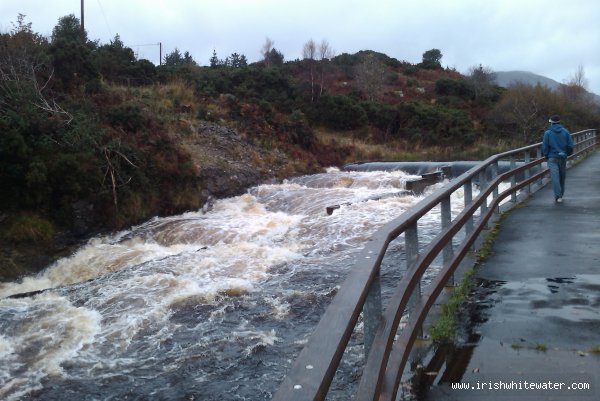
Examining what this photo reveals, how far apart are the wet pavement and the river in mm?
1613

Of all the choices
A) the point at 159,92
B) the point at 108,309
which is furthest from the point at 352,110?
the point at 108,309

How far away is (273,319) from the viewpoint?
849 centimetres

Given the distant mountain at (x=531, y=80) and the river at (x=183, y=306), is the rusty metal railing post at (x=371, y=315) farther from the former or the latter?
the distant mountain at (x=531, y=80)

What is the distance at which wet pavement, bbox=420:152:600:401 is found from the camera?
12.8 feet

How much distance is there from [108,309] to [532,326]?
6.88 meters

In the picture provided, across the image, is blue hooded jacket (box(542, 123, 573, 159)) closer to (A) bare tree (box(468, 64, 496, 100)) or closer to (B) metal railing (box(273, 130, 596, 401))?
(B) metal railing (box(273, 130, 596, 401))

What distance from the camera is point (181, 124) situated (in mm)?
23359

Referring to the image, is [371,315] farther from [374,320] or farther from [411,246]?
[411,246]

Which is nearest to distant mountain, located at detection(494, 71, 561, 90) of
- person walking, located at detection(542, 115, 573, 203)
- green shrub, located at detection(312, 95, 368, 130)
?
green shrub, located at detection(312, 95, 368, 130)

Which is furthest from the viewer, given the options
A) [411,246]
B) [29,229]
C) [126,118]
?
[126,118]

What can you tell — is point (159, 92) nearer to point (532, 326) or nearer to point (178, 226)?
point (178, 226)

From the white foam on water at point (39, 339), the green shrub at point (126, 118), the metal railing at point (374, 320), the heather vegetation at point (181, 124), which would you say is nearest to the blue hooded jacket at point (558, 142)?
the metal railing at point (374, 320)

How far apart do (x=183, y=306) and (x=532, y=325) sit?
5.79m

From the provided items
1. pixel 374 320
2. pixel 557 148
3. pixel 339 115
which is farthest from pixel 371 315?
pixel 339 115
